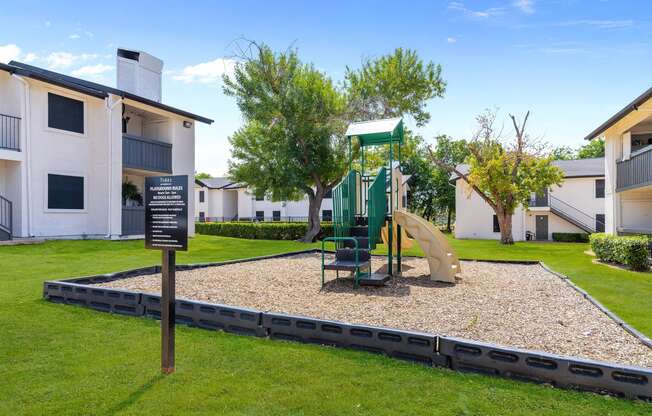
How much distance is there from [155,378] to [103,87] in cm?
1790

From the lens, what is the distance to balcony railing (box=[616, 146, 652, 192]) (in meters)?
14.1

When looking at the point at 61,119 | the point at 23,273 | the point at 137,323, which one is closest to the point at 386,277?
the point at 137,323

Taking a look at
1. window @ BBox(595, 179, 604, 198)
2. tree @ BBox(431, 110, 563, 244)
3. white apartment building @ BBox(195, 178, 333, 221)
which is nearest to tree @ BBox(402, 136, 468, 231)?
white apartment building @ BBox(195, 178, 333, 221)

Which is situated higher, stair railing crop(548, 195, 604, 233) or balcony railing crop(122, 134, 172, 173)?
balcony railing crop(122, 134, 172, 173)

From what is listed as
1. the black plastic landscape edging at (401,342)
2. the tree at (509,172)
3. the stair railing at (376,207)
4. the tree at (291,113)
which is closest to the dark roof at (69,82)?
the tree at (291,113)

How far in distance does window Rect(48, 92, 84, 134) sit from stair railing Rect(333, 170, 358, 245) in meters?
13.3

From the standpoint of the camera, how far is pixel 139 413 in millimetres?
3107

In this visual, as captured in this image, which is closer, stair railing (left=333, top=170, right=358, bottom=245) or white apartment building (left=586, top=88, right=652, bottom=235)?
stair railing (left=333, top=170, right=358, bottom=245)

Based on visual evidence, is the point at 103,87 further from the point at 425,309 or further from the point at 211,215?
the point at 211,215

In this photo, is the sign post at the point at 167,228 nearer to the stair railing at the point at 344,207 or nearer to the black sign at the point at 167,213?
the black sign at the point at 167,213

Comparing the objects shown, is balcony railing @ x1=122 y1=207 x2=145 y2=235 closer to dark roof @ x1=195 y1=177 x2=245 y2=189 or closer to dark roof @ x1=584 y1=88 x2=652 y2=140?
dark roof @ x1=584 y1=88 x2=652 y2=140

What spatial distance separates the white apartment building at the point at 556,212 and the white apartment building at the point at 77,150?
2078cm

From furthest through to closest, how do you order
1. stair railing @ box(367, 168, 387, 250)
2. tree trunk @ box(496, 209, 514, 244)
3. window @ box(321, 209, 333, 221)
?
window @ box(321, 209, 333, 221) → tree trunk @ box(496, 209, 514, 244) → stair railing @ box(367, 168, 387, 250)

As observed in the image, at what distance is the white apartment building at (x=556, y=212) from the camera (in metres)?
29.3
